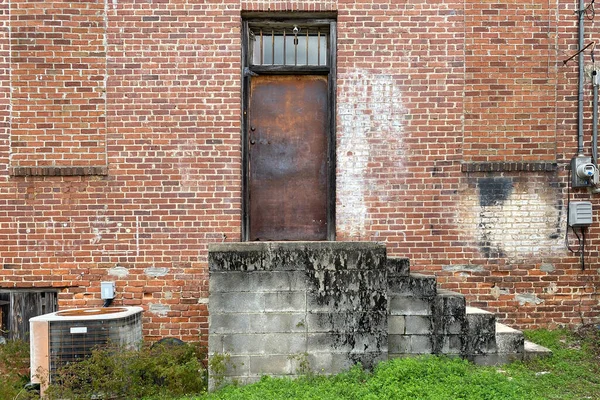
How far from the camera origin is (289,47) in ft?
21.5

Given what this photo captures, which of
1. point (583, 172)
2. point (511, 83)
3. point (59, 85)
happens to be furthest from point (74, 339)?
point (583, 172)

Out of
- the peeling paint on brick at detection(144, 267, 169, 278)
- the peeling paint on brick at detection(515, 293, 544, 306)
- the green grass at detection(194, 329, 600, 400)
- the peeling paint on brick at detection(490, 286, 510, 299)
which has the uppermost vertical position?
the peeling paint on brick at detection(144, 267, 169, 278)

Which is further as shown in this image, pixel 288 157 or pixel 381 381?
pixel 288 157

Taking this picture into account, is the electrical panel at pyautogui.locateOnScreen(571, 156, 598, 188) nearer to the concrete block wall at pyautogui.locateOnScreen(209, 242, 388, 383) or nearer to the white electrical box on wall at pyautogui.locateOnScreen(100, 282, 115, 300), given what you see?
the concrete block wall at pyautogui.locateOnScreen(209, 242, 388, 383)

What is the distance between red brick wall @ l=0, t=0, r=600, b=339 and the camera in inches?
245

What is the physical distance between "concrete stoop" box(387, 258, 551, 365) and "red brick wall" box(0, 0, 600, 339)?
1071mm

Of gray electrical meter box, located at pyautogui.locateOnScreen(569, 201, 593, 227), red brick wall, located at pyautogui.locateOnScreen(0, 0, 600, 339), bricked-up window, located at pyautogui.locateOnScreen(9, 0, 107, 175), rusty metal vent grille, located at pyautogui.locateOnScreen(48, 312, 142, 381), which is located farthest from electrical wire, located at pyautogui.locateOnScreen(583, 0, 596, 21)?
rusty metal vent grille, located at pyautogui.locateOnScreen(48, 312, 142, 381)

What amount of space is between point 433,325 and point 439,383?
2.46 feet

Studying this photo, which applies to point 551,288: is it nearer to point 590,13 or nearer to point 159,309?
point 590,13

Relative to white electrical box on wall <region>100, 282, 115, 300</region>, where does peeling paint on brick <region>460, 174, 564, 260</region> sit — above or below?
above

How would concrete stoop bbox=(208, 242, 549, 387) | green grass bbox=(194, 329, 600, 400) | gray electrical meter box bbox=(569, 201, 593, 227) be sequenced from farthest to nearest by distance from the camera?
gray electrical meter box bbox=(569, 201, 593, 227), concrete stoop bbox=(208, 242, 549, 387), green grass bbox=(194, 329, 600, 400)

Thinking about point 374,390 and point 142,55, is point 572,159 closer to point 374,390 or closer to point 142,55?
point 374,390

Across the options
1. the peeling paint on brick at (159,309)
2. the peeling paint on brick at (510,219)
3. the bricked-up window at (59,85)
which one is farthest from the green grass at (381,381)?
the bricked-up window at (59,85)

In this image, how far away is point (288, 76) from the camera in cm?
657
